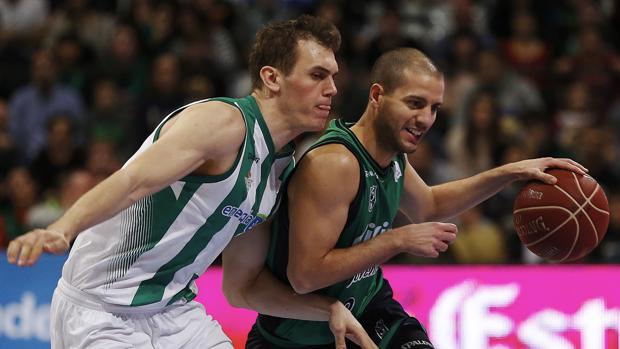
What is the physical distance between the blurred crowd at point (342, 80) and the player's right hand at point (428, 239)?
12.5 ft

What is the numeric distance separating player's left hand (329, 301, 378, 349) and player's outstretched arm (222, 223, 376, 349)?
1cm

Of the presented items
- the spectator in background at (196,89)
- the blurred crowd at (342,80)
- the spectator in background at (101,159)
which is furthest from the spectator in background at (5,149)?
the spectator in background at (196,89)

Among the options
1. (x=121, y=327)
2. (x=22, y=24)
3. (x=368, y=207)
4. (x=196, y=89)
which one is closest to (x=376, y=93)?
(x=368, y=207)

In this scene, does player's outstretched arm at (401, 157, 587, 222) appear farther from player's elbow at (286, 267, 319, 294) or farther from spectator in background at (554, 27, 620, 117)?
spectator in background at (554, 27, 620, 117)

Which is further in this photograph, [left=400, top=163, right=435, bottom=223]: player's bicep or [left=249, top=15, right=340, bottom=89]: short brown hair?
[left=400, top=163, right=435, bottom=223]: player's bicep

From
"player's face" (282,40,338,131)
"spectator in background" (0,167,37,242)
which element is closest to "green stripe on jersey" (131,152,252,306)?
"player's face" (282,40,338,131)

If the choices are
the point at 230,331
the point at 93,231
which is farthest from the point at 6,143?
the point at 93,231

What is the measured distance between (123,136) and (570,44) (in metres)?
4.59

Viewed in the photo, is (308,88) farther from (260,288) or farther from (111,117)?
(111,117)

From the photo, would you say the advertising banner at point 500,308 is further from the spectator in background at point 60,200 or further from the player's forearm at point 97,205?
the player's forearm at point 97,205

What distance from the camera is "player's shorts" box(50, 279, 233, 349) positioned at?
13.3 feet

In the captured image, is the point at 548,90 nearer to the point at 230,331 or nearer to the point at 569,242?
the point at 230,331

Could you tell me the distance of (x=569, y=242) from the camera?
15.0 feet

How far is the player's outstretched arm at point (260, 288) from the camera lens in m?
4.51
